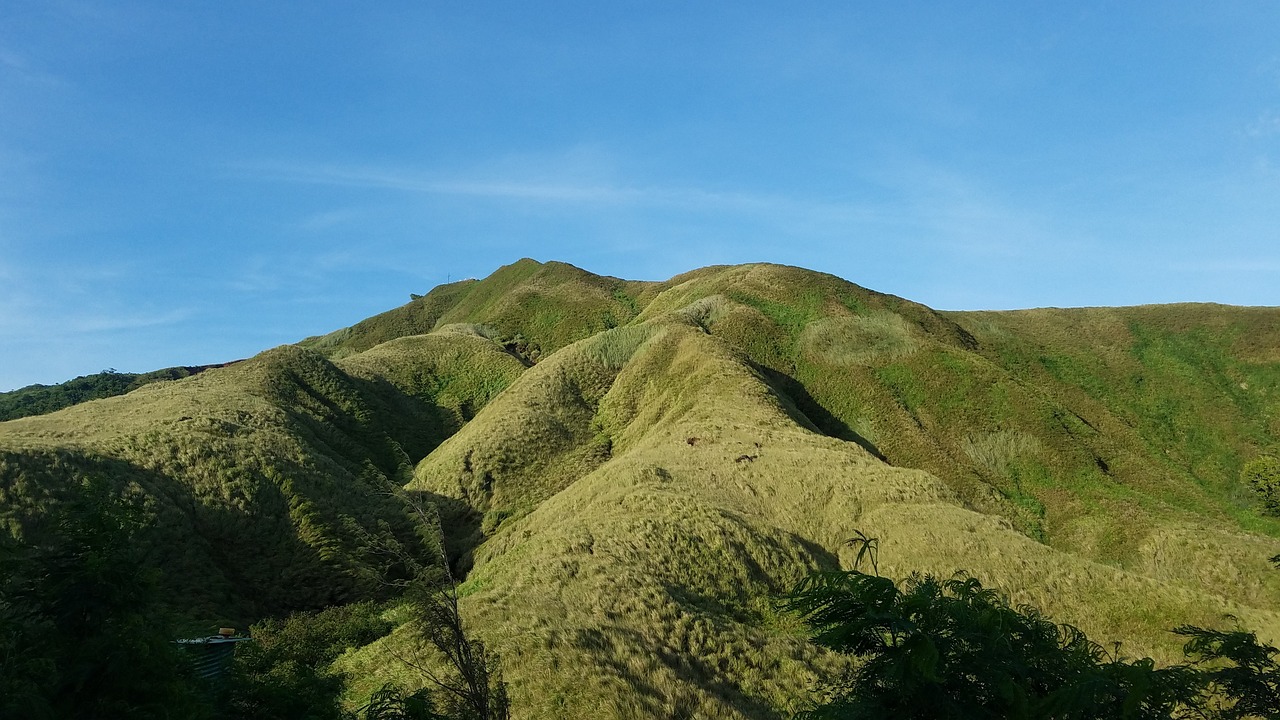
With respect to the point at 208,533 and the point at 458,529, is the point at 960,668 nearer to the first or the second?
the point at 208,533

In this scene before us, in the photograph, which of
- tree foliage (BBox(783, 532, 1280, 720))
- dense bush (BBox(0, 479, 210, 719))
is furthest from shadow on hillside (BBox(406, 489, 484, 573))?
tree foliage (BBox(783, 532, 1280, 720))

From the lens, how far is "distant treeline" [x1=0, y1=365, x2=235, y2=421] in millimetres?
110325

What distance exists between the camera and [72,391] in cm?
13200

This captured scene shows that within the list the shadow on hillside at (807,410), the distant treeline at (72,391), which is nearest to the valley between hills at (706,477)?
the shadow on hillside at (807,410)

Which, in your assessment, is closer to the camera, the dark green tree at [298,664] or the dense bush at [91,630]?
the dense bush at [91,630]

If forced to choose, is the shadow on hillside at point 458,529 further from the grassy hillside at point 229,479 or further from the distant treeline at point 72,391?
the distant treeline at point 72,391

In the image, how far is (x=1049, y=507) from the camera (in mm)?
47125

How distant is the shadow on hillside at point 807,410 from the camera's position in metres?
53.6

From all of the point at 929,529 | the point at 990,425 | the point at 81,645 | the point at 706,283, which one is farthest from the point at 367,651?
the point at 706,283

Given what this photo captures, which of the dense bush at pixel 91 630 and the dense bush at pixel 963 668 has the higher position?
the dense bush at pixel 91 630

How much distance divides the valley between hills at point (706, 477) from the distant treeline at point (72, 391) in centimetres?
7264

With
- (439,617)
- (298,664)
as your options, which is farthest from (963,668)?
(298,664)

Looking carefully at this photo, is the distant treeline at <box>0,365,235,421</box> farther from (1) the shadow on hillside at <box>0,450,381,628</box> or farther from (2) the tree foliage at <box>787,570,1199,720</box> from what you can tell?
(2) the tree foliage at <box>787,570,1199,720</box>

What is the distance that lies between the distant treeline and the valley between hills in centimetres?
7264
